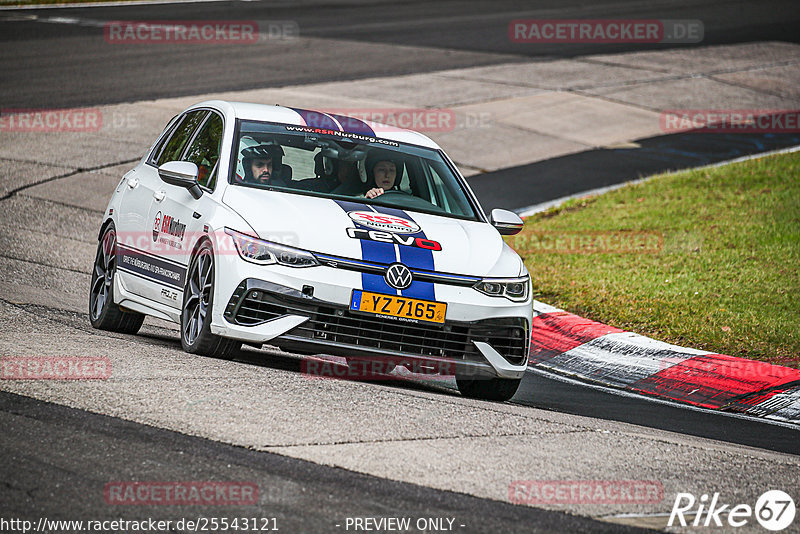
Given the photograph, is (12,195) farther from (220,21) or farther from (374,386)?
(220,21)

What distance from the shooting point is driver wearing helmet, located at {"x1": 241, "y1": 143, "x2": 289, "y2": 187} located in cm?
811

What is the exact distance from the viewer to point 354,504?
4906mm

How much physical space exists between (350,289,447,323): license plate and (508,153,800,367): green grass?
10.8 ft

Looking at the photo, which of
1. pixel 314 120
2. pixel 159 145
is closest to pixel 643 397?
pixel 314 120

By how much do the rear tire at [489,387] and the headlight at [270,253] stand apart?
1.39m

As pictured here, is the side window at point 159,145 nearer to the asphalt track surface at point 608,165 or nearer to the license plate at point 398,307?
the license plate at point 398,307

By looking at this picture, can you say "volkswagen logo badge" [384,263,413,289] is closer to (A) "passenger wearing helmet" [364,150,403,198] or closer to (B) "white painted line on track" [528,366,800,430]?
(A) "passenger wearing helmet" [364,150,403,198]

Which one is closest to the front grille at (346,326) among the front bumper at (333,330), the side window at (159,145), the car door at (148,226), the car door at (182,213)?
the front bumper at (333,330)

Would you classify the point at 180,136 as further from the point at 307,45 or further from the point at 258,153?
the point at 307,45

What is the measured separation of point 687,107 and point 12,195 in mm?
12957

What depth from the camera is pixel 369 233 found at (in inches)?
292

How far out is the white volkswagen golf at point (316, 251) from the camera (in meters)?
7.16

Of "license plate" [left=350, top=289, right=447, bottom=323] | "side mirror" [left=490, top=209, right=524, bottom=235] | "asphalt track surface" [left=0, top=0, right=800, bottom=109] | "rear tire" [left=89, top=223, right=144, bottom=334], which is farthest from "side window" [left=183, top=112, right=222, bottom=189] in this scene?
"asphalt track surface" [left=0, top=0, right=800, bottom=109]

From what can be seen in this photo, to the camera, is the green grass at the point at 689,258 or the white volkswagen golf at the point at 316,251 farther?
the green grass at the point at 689,258
